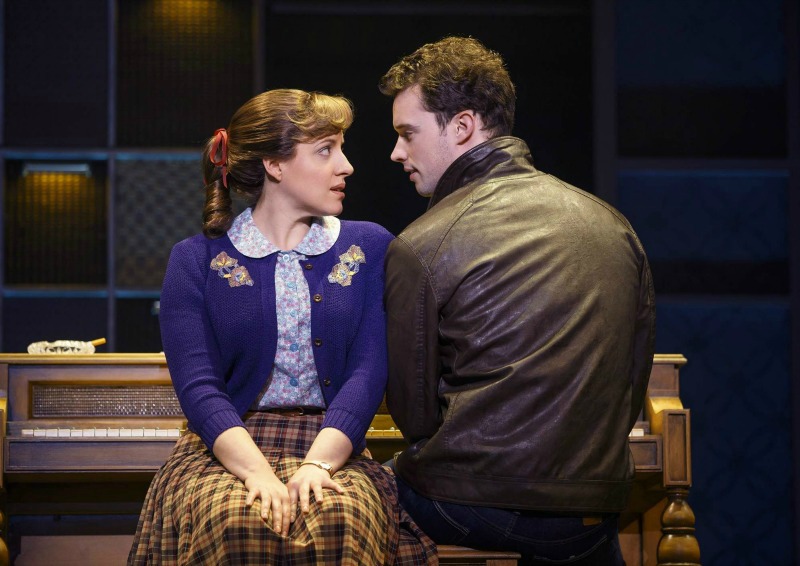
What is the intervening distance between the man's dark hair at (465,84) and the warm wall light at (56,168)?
274cm

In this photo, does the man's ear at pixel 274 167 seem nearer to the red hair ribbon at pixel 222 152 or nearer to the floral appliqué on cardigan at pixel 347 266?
the red hair ribbon at pixel 222 152

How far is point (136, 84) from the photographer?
4.84m

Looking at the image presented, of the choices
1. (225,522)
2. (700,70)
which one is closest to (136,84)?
(700,70)

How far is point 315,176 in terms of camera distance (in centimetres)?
246

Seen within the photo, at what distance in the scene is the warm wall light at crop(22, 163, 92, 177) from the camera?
4.80 metres

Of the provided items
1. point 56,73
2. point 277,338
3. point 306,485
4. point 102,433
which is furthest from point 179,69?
point 306,485

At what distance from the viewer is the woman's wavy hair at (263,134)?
2.44 m

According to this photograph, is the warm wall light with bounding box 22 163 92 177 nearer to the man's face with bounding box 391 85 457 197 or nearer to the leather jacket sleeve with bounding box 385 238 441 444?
the man's face with bounding box 391 85 457 197

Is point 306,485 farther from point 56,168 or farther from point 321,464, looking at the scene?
point 56,168

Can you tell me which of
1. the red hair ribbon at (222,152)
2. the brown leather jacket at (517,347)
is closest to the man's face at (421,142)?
the brown leather jacket at (517,347)

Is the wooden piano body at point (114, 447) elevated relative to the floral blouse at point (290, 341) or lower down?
lower down

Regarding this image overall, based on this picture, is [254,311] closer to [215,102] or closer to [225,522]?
[225,522]

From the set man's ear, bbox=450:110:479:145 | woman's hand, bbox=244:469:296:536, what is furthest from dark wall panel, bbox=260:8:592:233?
woman's hand, bbox=244:469:296:536

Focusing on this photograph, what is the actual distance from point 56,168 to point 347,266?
9.12ft
